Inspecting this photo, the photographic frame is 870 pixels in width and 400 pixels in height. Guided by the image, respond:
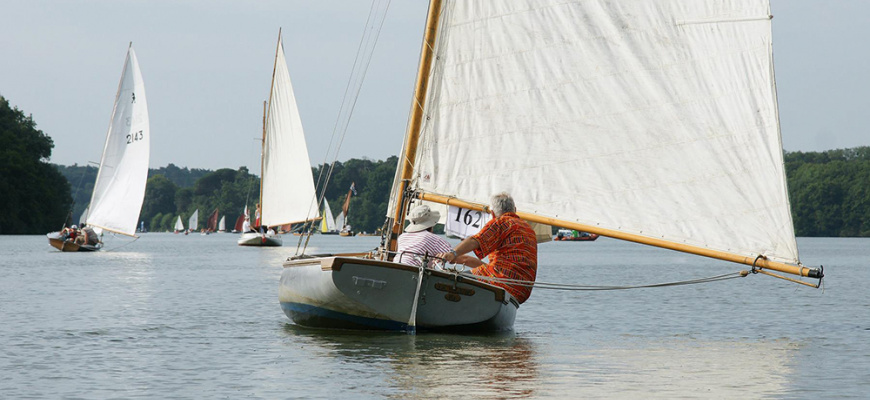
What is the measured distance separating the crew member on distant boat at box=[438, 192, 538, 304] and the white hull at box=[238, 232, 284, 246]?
6197 cm

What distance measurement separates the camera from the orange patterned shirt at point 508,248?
1492cm

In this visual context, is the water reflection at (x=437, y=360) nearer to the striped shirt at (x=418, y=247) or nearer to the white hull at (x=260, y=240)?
the striped shirt at (x=418, y=247)

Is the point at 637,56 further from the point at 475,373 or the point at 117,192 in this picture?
the point at 117,192

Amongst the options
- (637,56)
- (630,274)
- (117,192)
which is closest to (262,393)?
(637,56)

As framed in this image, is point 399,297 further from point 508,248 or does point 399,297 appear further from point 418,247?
point 508,248

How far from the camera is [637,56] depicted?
608 inches

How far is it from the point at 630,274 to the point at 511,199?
30958 mm

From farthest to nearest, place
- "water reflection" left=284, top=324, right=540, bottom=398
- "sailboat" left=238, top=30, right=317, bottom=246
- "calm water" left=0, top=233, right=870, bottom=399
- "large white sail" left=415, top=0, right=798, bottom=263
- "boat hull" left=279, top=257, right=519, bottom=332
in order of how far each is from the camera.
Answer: "sailboat" left=238, top=30, right=317, bottom=246 → "boat hull" left=279, top=257, right=519, bottom=332 → "large white sail" left=415, top=0, right=798, bottom=263 → "calm water" left=0, top=233, right=870, bottom=399 → "water reflection" left=284, top=324, right=540, bottom=398

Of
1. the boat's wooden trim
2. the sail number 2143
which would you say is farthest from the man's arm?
the sail number 2143

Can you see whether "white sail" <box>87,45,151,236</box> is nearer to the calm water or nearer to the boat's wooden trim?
the calm water

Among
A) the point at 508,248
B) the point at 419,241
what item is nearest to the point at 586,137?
the point at 508,248

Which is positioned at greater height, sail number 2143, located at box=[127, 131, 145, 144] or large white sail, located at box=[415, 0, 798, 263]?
sail number 2143, located at box=[127, 131, 145, 144]

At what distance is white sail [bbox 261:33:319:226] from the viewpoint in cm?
6725

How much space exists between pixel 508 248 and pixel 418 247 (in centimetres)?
116
